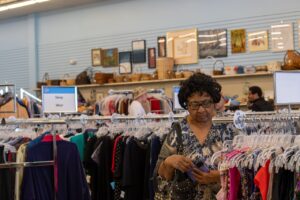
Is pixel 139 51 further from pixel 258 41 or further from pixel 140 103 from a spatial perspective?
pixel 140 103

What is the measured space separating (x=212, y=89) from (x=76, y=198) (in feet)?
5.22

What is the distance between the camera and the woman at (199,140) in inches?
120

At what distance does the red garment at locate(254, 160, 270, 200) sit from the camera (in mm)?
2588

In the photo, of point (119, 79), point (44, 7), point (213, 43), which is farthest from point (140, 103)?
point (44, 7)

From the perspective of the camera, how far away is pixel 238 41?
30.9ft

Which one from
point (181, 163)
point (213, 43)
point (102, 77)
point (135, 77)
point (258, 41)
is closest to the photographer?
point (181, 163)

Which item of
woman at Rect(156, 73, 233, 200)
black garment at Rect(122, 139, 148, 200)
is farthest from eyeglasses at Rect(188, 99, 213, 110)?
black garment at Rect(122, 139, 148, 200)

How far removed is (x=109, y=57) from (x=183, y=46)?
1979mm

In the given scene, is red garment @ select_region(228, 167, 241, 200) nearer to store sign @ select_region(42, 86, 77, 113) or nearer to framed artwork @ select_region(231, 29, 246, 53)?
store sign @ select_region(42, 86, 77, 113)

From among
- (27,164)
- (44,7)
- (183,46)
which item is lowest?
(27,164)

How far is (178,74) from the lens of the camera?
9562 mm

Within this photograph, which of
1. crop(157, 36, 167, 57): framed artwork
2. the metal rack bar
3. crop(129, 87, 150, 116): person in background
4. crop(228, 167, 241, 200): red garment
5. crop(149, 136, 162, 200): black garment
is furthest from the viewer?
crop(157, 36, 167, 57): framed artwork

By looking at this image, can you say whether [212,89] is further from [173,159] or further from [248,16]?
[248,16]

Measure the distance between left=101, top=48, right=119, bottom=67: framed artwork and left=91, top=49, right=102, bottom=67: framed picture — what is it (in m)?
0.10
